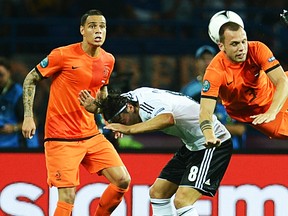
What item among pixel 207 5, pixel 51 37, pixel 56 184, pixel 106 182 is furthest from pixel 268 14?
pixel 56 184

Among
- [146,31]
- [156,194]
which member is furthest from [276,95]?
[146,31]

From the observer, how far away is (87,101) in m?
8.61

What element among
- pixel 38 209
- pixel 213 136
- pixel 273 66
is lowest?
pixel 38 209

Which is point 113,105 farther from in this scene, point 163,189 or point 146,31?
point 146,31

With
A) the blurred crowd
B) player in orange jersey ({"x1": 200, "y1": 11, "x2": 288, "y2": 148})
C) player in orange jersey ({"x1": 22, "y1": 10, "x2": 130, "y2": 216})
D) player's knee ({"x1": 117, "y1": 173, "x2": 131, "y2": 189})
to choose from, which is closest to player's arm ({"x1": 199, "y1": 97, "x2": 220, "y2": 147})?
player in orange jersey ({"x1": 200, "y1": 11, "x2": 288, "y2": 148})

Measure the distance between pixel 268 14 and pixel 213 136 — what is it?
6135 mm

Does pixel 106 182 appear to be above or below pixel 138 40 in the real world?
below

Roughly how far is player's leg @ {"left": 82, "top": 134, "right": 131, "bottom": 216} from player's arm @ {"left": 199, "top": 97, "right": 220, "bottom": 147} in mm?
1413

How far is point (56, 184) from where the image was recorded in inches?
357

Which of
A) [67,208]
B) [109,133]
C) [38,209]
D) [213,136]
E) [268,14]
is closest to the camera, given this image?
[213,136]

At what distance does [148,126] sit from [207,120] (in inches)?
18.0

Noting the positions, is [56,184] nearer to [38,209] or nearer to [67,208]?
[67,208]

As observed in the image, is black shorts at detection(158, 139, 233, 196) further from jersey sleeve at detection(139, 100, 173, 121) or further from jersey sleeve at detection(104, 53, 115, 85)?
jersey sleeve at detection(104, 53, 115, 85)

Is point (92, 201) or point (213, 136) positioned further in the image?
point (92, 201)
